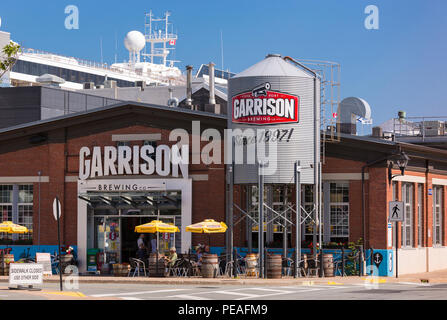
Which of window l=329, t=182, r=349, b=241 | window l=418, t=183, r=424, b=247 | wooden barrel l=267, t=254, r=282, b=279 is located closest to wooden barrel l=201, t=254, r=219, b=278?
wooden barrel l=267, t=254, r=282, b=279

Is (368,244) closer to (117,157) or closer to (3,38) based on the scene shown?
(117,157)

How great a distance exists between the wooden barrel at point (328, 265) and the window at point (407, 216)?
530 cm

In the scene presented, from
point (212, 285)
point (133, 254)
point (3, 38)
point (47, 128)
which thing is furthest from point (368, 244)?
→ point (3, 38)

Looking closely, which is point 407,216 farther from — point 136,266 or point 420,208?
point 136,266

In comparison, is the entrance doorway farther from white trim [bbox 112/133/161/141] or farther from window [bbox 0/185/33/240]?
window [bbox 0/185/33/240]

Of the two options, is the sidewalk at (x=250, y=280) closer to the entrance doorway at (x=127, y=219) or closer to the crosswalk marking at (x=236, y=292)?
the crosswalk marking at (x=236, y=292)

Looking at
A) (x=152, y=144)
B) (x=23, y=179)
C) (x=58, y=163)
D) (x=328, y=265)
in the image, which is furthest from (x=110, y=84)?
(x=328, y=265)

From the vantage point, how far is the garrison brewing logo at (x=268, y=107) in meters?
37.0

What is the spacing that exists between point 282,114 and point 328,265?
677cm

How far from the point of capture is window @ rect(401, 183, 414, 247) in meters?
40.5

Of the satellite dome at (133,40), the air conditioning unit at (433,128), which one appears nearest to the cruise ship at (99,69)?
the satellite dome at (133,40)

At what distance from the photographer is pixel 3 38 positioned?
10825cm

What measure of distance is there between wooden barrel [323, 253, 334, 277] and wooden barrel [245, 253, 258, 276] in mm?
2972

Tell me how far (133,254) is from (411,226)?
13.7 meters
